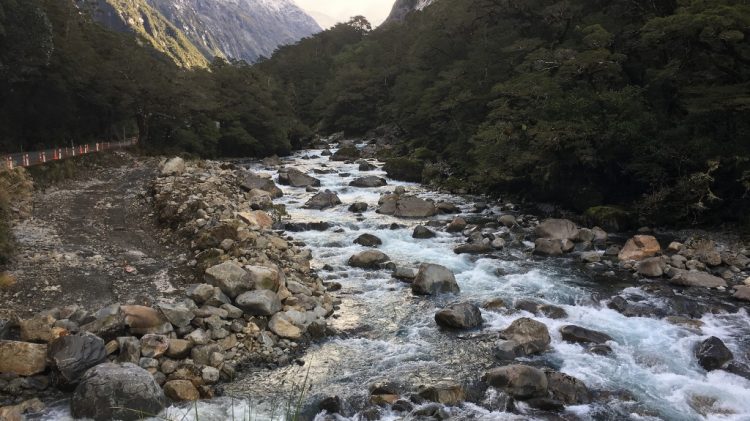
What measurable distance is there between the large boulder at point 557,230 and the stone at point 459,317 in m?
7.21

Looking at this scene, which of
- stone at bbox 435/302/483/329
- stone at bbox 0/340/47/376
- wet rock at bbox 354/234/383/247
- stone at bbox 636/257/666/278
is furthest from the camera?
wet rock at bbox 354/234/383/247

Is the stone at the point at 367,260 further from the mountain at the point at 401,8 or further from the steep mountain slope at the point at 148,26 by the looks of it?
the steep mountain slope at the point at 148,26

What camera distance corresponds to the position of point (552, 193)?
71.6 ft

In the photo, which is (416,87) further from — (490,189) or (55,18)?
(55,18)

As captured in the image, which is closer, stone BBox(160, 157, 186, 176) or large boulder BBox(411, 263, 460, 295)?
large boulder BBox(411, 263, 460, 295)

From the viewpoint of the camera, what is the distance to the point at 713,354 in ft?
29.2

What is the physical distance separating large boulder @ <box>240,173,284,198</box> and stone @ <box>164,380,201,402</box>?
16.9 meters

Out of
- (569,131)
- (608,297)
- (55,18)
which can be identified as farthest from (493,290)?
(55,18)

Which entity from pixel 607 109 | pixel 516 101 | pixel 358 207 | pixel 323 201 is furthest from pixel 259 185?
pixel 607 109

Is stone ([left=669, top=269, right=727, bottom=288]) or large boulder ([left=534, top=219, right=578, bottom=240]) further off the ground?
large boulder ([left=534, top=219, right=578, bottom=240])

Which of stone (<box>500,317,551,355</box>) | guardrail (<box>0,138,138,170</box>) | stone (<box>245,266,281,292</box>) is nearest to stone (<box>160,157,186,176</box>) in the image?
guardrail (<box>0,138,138,170</box>)

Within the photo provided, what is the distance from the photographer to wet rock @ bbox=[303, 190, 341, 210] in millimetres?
22188

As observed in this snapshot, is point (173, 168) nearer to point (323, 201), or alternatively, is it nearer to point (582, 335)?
point (323, 201)

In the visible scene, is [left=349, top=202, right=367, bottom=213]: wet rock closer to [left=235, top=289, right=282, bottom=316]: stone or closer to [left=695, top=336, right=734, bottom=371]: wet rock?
[left=235, top=289, right=282, bottom=316]: stone
